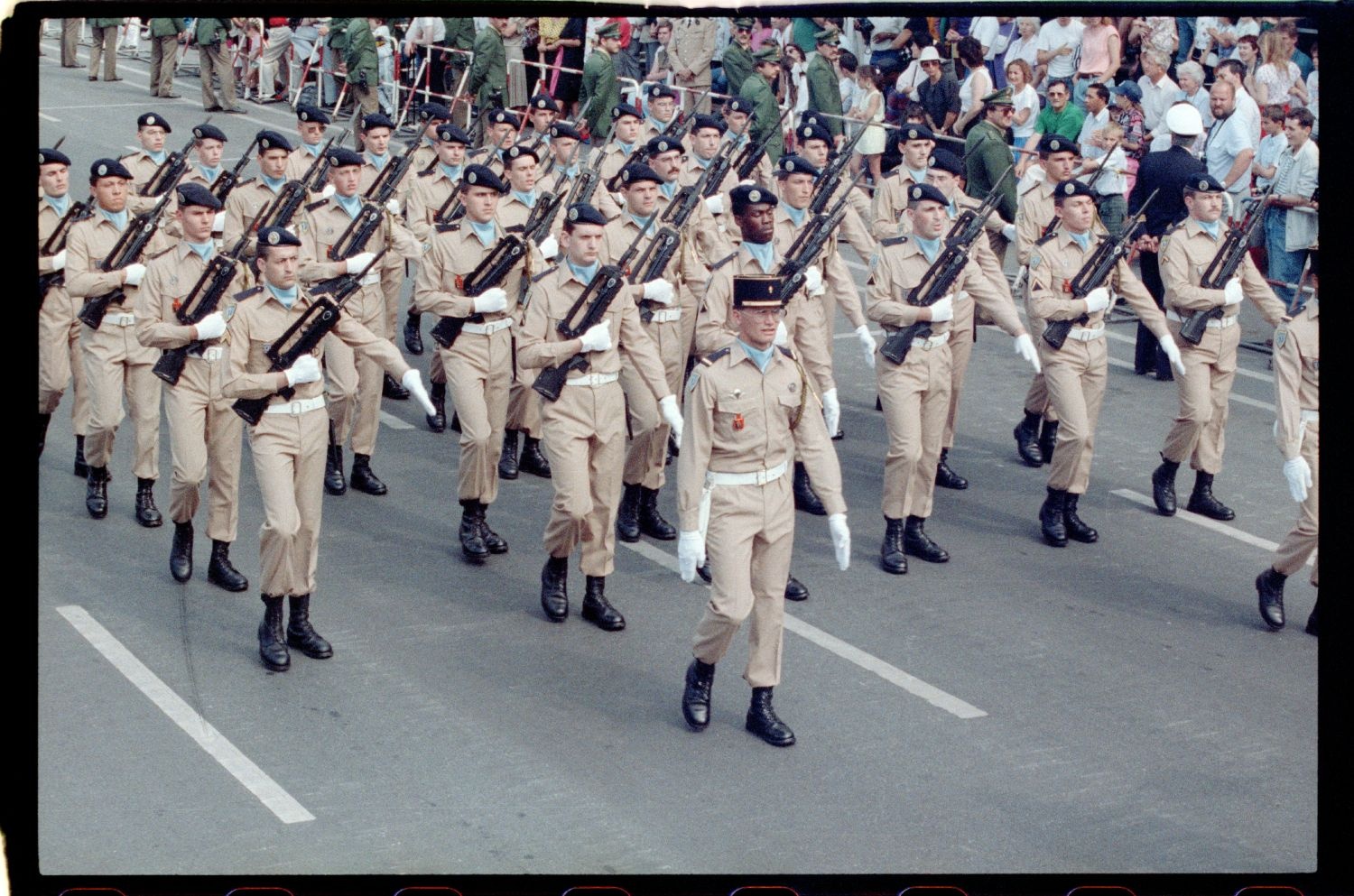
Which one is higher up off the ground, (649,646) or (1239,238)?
(1239,238)

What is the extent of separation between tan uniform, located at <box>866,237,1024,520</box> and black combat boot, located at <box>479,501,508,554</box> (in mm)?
2085

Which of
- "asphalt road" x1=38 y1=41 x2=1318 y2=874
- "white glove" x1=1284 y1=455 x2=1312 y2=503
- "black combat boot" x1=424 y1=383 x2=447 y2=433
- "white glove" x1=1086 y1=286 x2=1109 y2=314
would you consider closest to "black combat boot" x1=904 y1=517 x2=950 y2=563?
"asphalt road" x1=38 y1=41 x2=1318 y2=874

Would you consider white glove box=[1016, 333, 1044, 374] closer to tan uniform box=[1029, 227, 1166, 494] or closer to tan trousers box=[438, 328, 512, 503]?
tan uniform box=[1029, 227, 1166, 494]

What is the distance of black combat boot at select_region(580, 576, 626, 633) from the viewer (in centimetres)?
996

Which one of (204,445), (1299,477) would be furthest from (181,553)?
(1299,477)

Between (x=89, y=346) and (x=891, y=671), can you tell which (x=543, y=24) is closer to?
(x=89, y=346)

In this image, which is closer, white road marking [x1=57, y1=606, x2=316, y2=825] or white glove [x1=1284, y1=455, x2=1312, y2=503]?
white road marking [x1=57, y1=606, x2=316, y2=825]

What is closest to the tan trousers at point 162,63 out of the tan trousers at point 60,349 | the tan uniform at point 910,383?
the tan trousers at point 60,349

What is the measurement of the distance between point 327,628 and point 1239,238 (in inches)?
217

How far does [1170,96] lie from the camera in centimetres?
1350

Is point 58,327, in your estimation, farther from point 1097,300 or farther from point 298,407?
point 1097,300
